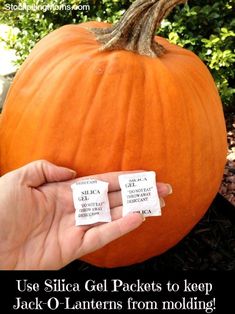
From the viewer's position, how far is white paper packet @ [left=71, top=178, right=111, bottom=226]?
1556mm

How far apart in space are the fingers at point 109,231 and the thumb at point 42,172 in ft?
0.64

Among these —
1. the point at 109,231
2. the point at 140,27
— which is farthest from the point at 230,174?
the point at 109,231

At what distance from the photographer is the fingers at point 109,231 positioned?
152 cm

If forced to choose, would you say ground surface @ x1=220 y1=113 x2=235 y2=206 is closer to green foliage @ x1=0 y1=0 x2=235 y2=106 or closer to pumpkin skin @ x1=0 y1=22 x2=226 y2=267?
green foliage @ x1=0 y1=0 x2=235 y2=106

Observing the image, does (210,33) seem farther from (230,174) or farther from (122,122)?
(122,122)

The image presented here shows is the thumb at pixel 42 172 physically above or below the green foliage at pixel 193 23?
below

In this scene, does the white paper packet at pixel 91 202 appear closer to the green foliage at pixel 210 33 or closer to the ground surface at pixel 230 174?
the ground surface at pixel 230 174

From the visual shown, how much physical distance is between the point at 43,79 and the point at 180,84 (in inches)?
17.7

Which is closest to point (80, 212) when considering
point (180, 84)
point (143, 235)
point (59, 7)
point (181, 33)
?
point (143, 235)

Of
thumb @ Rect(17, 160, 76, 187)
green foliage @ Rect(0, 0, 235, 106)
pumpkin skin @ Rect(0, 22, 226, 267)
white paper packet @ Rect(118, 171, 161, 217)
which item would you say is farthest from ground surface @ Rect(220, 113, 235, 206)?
thumb @ Rect(17, 160, 76, 187)

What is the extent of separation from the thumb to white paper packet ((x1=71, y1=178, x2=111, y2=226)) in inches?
2.5

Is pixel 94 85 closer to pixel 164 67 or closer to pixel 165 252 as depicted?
pixel 164 67

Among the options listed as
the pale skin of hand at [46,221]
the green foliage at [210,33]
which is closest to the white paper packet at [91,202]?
the pale skin of hand at [46,221]

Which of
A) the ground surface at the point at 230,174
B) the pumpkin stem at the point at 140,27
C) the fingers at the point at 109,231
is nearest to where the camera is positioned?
the fingers at the point at 109,231
